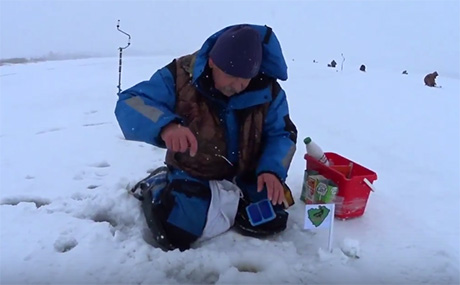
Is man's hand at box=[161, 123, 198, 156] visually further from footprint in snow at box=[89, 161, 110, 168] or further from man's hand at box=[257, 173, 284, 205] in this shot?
footprint in snow at box=[89, 161, 110, 168]

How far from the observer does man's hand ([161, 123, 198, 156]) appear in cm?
164

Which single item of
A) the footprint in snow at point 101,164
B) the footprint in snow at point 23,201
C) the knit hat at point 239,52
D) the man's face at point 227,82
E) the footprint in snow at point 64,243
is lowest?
the footprint in snow at point 101,164

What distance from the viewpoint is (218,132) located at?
2016 mm

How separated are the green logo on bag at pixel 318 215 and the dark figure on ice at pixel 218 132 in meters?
0.15

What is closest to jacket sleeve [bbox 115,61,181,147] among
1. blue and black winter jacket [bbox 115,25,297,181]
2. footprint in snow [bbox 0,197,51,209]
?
blue and black winter jacket [bbox 115,25,297,181]

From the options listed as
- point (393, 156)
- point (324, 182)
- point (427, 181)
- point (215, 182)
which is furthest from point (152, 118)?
point (393, 156)

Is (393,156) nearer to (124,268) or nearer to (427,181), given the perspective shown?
(427,181)

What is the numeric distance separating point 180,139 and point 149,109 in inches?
9.6

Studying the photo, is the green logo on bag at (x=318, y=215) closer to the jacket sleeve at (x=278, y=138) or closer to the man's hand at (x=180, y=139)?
the jacket sleeve at (x=278, y=138)

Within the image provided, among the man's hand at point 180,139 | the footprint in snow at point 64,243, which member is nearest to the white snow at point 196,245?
the footprint in snow at point 64,243

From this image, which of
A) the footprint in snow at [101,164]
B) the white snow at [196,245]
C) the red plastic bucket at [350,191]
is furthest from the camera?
the footprint in snow at [101,164]

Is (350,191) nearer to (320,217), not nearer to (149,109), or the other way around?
(320,217)

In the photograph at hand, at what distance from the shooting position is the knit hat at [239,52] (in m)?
1.73

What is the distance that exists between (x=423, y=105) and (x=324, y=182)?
15.6 feet
